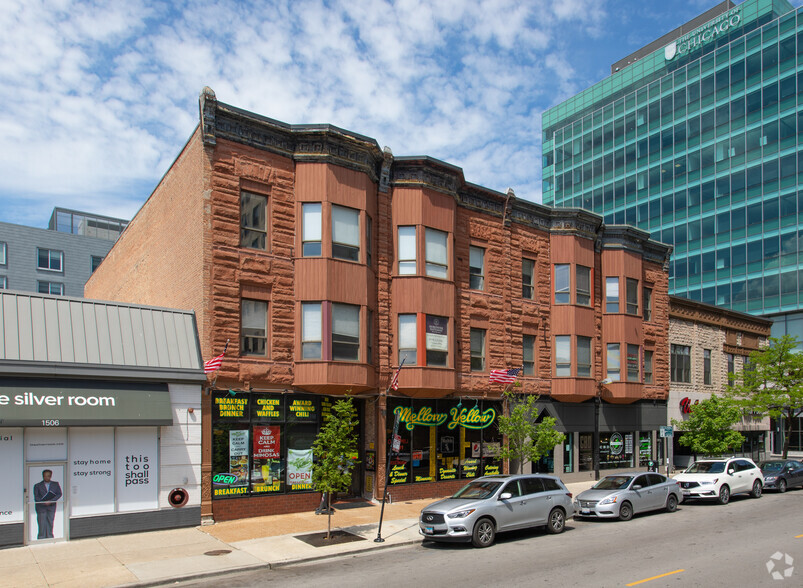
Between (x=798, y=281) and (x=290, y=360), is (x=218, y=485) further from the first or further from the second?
(x=798, y=281)

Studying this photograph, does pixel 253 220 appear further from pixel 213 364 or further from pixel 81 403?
pixel 81 403

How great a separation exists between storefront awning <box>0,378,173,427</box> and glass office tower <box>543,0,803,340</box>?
54799 mm

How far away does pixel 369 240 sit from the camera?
943 inches

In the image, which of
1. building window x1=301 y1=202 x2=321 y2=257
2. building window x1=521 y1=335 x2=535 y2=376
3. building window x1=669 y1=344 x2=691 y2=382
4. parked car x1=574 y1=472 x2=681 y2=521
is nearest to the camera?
parked car x1=574 y1=472 x2=681 y2=521

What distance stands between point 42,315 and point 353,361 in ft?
30.6

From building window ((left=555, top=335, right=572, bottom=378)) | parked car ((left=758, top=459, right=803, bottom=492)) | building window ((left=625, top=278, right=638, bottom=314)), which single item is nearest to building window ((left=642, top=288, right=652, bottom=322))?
building window ((left=625, top=278, right=638, bottom=314))

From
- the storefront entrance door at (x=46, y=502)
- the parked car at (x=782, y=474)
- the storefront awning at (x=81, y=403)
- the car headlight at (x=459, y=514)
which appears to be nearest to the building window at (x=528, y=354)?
the parked car at (x=782, y=474)

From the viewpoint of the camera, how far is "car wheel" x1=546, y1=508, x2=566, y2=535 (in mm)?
18234

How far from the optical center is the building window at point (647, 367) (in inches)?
1362

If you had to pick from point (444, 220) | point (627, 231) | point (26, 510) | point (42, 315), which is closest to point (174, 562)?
point (26, 510)

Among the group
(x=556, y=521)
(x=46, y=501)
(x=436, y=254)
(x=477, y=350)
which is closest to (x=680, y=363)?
(x=477, y=350)

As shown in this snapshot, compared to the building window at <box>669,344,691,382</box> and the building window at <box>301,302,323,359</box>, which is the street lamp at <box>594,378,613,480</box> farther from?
the building window at <box>301,302,323,359</box>

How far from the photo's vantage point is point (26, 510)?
16484mm

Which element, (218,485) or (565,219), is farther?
(565,219)
